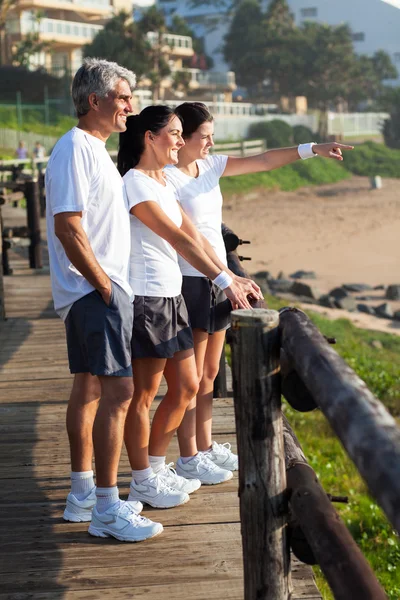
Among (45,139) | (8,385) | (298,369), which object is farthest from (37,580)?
(45,139)

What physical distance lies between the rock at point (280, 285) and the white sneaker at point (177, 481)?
60.9 feet

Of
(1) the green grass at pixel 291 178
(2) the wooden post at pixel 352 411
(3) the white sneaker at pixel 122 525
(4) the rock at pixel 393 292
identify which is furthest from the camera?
(1) the green grass at pixel 291 178

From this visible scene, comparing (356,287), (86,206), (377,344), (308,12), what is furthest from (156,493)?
(308,12)

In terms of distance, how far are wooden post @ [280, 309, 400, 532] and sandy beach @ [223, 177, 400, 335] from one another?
17100 mm

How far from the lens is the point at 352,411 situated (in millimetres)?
2174

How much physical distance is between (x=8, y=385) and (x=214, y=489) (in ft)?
8.69

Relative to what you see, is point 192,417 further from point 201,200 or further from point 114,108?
point 114,108

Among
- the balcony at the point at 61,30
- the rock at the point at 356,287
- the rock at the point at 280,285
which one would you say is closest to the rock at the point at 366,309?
the rock at the point at 280,285

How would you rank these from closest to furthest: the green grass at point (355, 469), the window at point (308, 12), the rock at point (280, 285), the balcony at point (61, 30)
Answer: the green grass at point (355, 469), the rock at point (280, 285), the balcony at point (61, 30), the window at point (308, 12)

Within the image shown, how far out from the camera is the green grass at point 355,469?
6.20 metres

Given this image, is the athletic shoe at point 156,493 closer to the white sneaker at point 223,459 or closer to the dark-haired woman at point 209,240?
the dark-haired woman at point 209,240

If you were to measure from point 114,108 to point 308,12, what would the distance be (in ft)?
297

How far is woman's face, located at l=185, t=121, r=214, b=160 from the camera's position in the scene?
430 centimetres

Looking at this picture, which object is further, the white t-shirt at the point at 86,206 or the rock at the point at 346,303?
the rock at the point at 346,303
